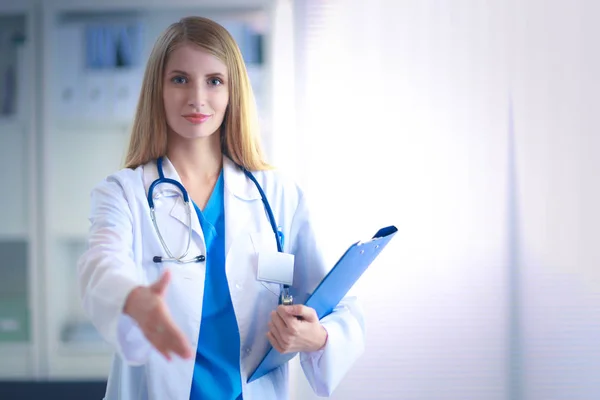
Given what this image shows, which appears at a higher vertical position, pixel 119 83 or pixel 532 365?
pixel 119 83

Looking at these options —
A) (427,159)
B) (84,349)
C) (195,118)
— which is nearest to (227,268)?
(195,118)

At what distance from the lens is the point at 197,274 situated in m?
1.05

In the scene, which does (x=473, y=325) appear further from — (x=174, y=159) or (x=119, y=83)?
(x=119, y=83)

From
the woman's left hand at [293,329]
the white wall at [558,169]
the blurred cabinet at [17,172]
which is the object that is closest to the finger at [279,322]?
the woman's left hand at [293,329]

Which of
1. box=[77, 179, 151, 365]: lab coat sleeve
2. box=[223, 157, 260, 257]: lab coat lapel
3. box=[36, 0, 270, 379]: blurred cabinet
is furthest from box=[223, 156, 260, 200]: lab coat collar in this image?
box=[36, 0, 270, 379]: blurred cabinet

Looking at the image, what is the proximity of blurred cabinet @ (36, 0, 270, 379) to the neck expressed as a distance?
1.07 m

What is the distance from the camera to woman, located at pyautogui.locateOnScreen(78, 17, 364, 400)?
1037 millimetres

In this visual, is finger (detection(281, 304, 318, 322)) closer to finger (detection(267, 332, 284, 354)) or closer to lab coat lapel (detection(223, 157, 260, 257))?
finger (detection(267, 332, 284, 354))

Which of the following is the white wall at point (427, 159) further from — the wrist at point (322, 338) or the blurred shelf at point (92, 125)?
the wrist at point (322, 338)

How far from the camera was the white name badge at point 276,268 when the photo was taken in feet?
3.56

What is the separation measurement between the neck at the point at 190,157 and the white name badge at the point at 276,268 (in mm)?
222

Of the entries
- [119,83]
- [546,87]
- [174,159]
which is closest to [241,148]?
[174,159]

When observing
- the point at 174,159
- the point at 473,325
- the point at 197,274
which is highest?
the point at 174,159

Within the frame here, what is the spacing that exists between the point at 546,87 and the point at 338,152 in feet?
2.55
